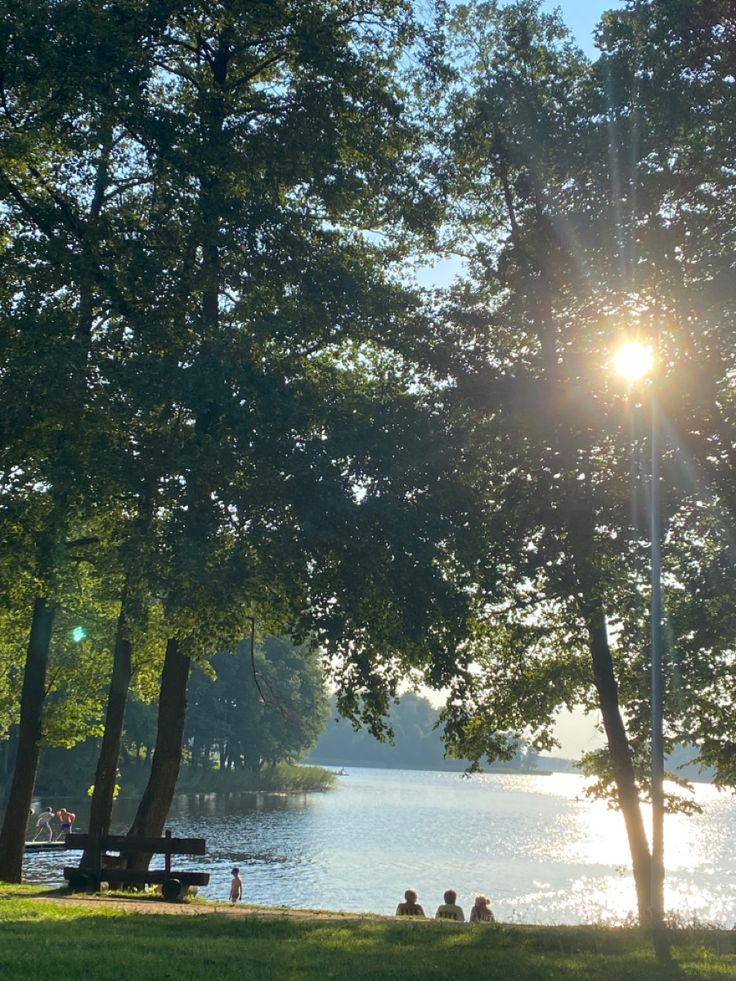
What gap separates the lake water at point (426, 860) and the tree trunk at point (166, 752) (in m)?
9.34

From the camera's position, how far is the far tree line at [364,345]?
17.1 meters

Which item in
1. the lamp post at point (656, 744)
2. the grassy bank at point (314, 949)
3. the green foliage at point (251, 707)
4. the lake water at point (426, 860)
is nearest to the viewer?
the grassy bank at point (314, 949)

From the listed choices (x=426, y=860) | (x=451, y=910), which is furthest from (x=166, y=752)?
(x=426, y=860)

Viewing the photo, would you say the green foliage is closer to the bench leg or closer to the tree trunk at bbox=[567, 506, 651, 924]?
the tree trunk at bbox=[567, 506, 651, 924]

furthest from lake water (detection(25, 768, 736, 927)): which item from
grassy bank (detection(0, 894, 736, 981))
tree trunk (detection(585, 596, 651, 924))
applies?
grassy bank (detection(0, 894, 736, 981))

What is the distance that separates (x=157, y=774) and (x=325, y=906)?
1794 cm

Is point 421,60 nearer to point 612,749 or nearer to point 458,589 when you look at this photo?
point 458,589

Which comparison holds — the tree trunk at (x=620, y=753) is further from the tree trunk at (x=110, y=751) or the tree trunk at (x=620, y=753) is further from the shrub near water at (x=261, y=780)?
the shrub near water at (x=261, y=780)

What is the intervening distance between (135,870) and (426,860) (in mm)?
35377

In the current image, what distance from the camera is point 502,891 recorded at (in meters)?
45.3

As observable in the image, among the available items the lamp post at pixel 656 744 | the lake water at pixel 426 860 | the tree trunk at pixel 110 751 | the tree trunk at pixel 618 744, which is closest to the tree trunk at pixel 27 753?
the tree trunk at pixel 110 751

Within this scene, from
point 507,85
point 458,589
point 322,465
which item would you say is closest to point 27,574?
→ point 322,465

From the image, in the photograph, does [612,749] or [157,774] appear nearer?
[157,774]

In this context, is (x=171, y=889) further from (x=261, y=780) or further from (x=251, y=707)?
(x=261, y=780)
